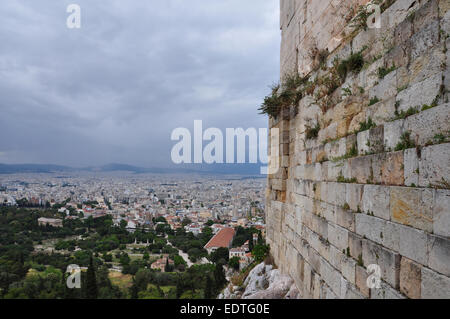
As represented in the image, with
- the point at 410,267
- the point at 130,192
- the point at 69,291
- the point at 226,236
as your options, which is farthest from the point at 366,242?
the point at 130,192

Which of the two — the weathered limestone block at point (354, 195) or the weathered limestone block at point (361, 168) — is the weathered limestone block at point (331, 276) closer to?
the weathered limestone block at point (354, 195)

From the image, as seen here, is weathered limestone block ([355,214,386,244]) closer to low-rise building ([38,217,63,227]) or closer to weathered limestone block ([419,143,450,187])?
weathered limestone block ([419,143,450,187])

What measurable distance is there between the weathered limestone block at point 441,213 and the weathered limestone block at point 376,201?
454 mm

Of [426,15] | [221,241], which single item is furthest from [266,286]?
[221,241]

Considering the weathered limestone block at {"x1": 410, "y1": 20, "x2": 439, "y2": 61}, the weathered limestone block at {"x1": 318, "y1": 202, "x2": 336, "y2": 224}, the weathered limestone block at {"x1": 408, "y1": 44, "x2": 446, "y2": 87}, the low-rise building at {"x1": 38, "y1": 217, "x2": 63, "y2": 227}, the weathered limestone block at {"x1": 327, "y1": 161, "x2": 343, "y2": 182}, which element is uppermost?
the weathered limestone block at {"x1": 410, "y1": 20, "x2": 439, "y2": 61}

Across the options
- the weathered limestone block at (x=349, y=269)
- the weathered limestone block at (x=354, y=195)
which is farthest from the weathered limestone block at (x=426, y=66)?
the weathered limestone block at (x=349, y=269)

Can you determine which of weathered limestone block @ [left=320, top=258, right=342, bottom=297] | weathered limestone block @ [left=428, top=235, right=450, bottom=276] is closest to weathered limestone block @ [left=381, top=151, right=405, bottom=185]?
weathered limestone block @ [left=428, top=235, right=450, bottom=276]

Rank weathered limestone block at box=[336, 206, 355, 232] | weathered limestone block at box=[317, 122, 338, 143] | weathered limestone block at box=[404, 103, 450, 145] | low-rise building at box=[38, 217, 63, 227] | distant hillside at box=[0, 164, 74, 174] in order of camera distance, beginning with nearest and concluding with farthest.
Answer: weathered limestone block at box=[404, 103, 450, 145]
weathered limestone block at box=[336, 206, 355, 232]
weathered limestone block at box=[317, 122, 338, 143]
low-rise building at box=[38, 217, 63, 227]
distant hillside at box=[0, 164, 74, 174]

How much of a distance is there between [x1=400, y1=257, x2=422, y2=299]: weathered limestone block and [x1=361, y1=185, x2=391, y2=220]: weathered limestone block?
0.34 m

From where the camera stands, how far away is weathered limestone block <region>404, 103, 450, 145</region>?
1.62m
